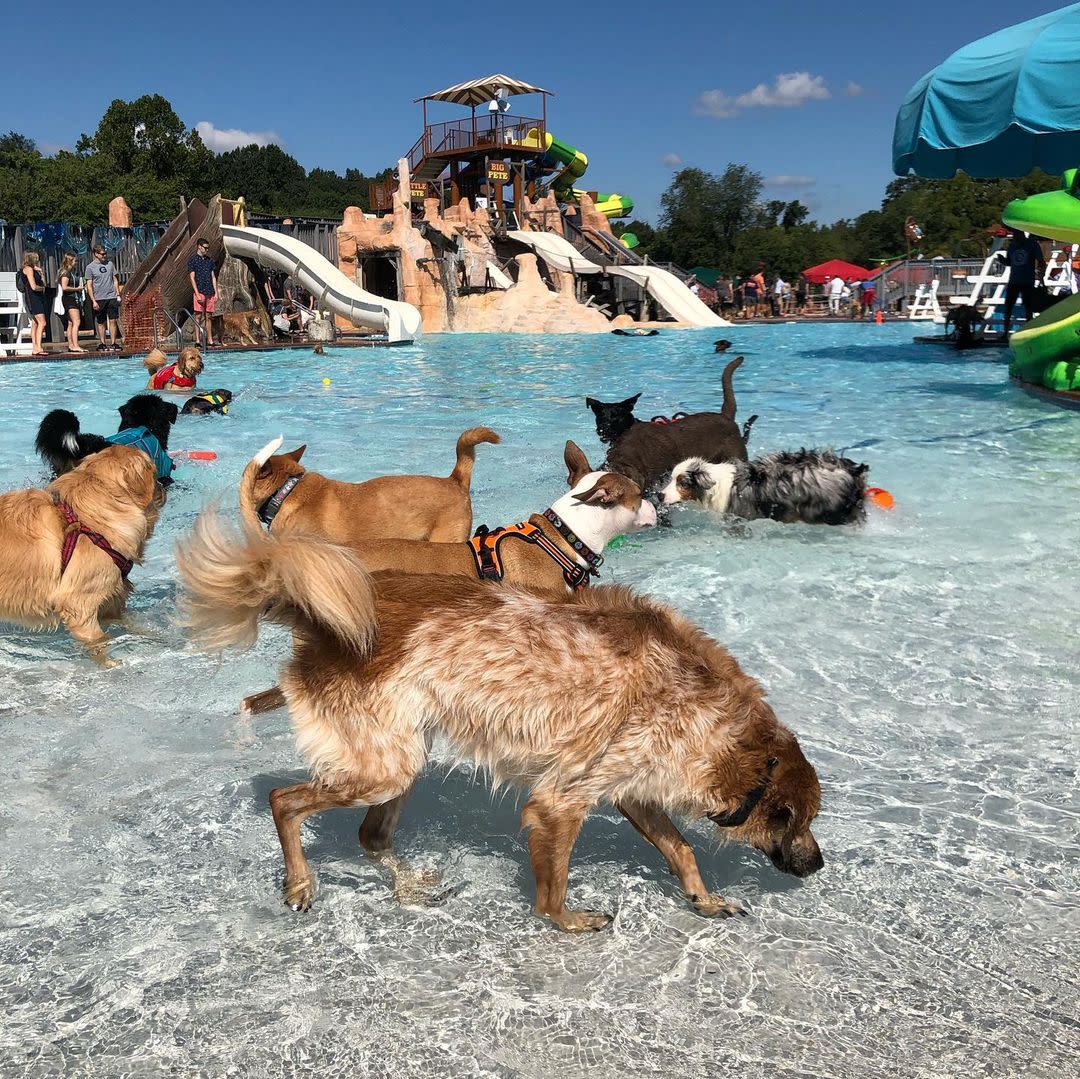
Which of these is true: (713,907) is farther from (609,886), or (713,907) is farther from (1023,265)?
(1023,265)

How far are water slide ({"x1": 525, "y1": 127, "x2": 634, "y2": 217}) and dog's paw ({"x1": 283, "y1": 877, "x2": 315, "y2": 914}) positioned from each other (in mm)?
45848

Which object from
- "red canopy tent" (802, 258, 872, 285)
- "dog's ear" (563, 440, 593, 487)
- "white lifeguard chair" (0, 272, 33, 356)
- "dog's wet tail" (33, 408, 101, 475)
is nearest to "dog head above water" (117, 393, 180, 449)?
"dog's wet tail" (33, 408, 101, 475)

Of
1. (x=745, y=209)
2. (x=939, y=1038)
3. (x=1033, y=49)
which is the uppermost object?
(x=745, y=209)

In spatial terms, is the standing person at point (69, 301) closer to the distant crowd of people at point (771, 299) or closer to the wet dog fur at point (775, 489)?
the wet dog fur at point (775, 489)

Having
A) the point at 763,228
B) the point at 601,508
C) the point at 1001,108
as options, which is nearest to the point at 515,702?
the point at 601,508

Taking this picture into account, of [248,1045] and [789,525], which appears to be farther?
[789,525]

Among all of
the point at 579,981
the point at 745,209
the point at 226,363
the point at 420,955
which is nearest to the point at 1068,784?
the point at 579,981

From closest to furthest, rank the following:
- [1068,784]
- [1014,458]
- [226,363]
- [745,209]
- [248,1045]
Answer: [248,1045], [1068,784], [1014,458], [226,363], [745,209]

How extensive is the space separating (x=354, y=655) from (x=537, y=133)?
148ft

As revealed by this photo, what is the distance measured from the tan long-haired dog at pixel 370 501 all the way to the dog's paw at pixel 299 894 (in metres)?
2.41

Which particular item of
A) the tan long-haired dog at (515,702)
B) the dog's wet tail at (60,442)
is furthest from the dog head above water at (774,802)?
the dog's wet tail at (60,442)

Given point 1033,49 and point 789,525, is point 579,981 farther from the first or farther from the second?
point 1033,49

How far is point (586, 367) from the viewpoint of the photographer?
70.5 ft

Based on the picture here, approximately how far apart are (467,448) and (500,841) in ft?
8.60
